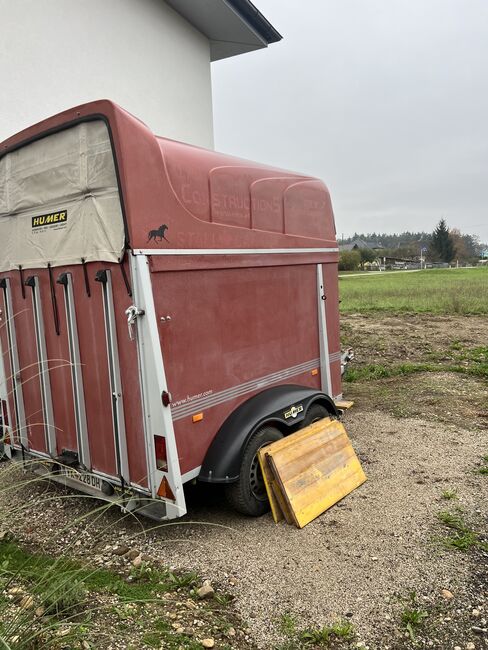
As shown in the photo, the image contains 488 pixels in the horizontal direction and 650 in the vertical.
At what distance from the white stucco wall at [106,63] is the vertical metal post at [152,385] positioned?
4.52 metres

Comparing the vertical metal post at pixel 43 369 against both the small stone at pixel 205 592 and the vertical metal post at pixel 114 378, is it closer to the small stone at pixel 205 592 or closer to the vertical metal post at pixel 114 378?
the vertical metal post at pixel 114 378

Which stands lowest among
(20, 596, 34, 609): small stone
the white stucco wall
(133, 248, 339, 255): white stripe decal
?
(20, 596, 34, 609): small stone

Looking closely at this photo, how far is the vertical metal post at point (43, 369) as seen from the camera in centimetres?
423

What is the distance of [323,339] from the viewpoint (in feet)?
18.6

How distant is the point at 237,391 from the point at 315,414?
4.19 feet

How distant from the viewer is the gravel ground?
9.53 feet

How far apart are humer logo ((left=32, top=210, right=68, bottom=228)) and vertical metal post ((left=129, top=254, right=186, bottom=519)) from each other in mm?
938

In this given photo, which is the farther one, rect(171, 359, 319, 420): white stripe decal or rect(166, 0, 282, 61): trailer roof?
rect(166, 0, 282, 61): trailer roof

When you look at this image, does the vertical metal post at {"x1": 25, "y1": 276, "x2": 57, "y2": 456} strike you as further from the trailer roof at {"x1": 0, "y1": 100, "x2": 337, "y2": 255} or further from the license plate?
the trailer roof at {"x1": 0, "y1": 100, "x2": 337, "y2": 255}

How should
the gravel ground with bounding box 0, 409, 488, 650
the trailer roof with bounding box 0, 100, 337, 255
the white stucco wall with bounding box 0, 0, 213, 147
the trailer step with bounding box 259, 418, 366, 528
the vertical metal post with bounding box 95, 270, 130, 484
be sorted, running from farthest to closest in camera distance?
the white stucco wall with bounding box 0, 0, 213, 147 < the trailer step with bounding box 259, 418, 366, 528 < the vertical metal post with bounding box 95, 270, 130, 484 < the trailer roof with bounding box 0, 100, 337, 255 < the gravel ground with bounding box 0, 409, 488, 650

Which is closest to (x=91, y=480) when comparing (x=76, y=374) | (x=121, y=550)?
(x=121, y=550)

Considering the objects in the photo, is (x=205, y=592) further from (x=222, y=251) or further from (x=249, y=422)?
(x=222, y=251)

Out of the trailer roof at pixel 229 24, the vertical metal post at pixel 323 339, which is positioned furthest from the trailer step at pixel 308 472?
the trailer roof at pixel 229 24

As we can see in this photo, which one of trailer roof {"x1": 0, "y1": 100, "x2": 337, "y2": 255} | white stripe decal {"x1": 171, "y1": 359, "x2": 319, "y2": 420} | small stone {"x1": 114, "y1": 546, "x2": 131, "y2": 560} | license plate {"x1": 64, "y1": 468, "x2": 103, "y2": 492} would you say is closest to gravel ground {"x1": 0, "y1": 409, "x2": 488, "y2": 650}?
small stone {"x1": 114, "y1": 546, "x2": 131, "y2": 560}
